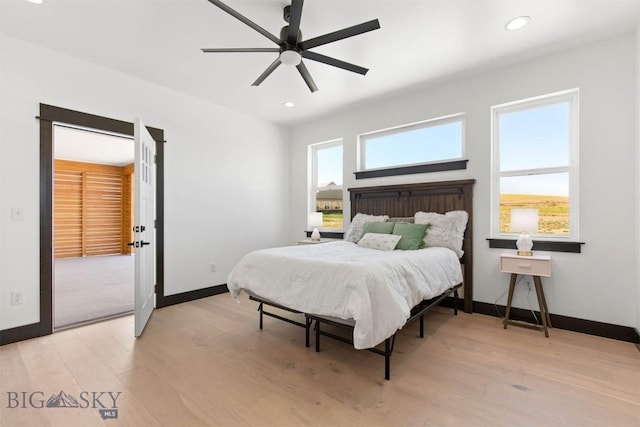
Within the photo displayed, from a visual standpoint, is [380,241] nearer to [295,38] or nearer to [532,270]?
[532,270]

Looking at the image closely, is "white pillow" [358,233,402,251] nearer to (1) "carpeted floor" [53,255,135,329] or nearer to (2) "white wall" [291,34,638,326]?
(2) "white wall" [291,34,638,326]

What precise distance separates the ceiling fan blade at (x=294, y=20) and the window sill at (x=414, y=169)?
7.88ft

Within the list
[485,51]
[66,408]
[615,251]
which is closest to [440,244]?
[615,251]

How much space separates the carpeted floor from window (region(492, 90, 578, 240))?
476 cm

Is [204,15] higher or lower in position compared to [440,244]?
higher

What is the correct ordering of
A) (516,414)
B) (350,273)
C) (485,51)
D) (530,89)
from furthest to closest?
(530,89) → (485,51) → (350,273) → (516,414)

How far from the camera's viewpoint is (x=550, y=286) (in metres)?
2.99

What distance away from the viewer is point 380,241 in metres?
Answer: 3.31

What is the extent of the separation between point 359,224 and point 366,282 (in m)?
2.12

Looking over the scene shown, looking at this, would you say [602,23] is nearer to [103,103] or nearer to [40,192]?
[103,103]

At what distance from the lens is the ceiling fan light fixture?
2.23 meters

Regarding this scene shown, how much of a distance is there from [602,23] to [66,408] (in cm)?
489

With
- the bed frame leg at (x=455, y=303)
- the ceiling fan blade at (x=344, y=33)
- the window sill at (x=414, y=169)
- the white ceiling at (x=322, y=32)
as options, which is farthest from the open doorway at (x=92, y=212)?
the bed frame leg at (x=455, y=303)

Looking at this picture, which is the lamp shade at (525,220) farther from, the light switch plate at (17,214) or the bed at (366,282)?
the light switch plate at (17,214)
